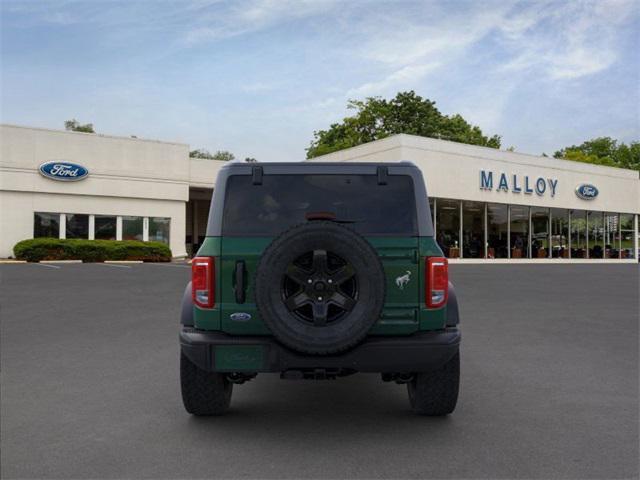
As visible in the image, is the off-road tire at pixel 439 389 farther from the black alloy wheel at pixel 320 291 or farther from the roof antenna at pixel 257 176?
the roof antenna at pixel 257 176

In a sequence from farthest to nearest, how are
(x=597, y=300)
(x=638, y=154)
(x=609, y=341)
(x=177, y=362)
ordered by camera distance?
(x=638, y=154) → (x=597, y=300) → (x=609, y=341) → (x=177, y=362)

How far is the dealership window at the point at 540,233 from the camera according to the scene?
42719 millimetres

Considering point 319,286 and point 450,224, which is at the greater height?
point 450,224

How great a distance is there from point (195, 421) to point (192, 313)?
0.90 meters

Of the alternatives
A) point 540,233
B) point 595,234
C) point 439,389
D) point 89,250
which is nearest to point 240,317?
point 439,389

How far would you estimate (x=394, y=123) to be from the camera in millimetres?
63750

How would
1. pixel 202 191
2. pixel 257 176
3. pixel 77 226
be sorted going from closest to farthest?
1. pixel 257 176
2. pixel 77 226
3. pixel 202 191

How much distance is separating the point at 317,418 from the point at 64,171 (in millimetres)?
34045

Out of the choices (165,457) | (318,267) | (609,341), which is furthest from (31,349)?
(609,341)

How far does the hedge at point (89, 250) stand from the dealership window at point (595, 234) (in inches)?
1304

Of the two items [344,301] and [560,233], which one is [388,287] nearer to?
[344,301]

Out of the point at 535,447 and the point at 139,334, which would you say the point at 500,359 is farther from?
the point at 139,334

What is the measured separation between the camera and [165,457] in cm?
379

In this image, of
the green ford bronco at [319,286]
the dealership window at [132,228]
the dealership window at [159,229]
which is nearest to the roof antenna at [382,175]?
the green ford bronco at [319,286]
